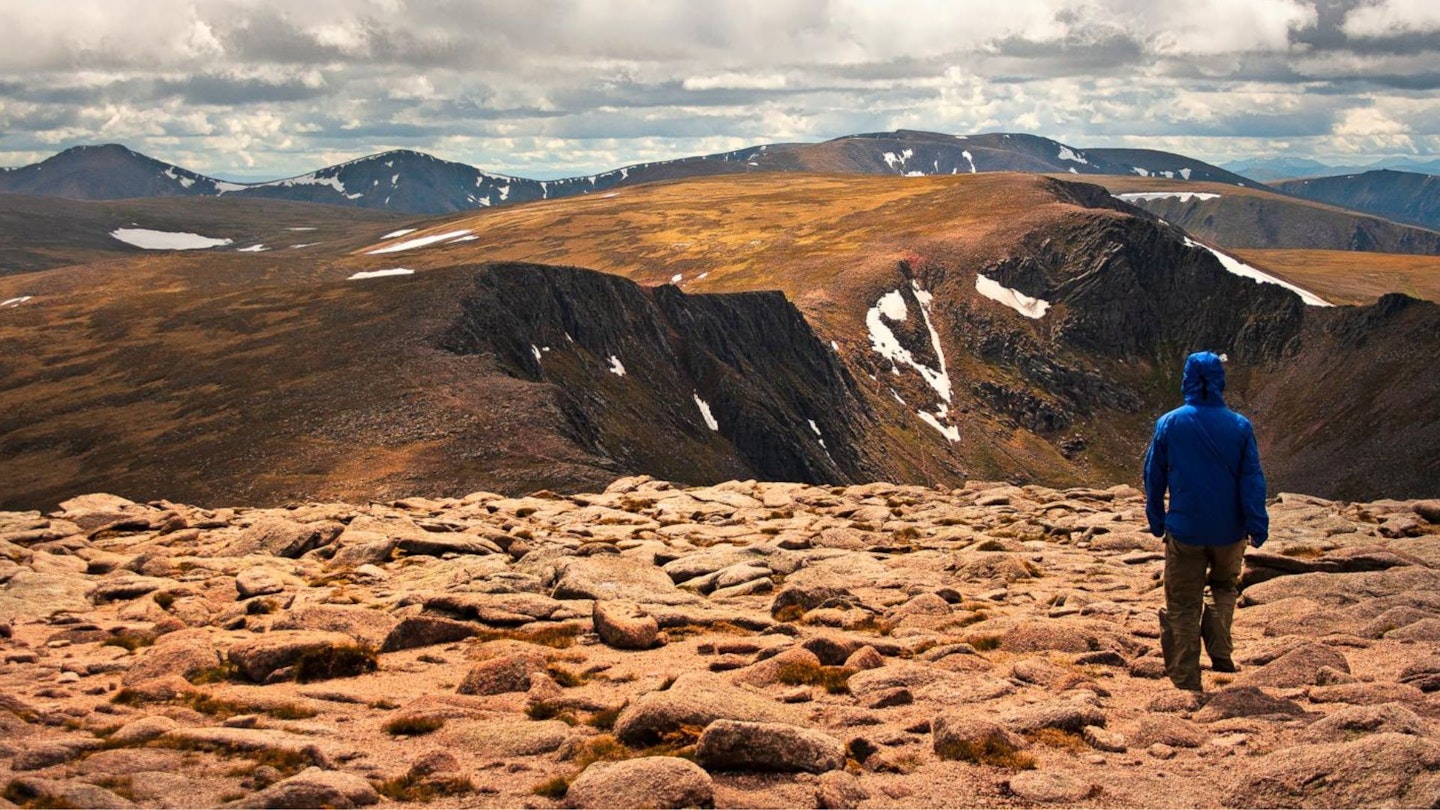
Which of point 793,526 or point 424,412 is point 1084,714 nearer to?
point 793,526

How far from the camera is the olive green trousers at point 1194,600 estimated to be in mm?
17594

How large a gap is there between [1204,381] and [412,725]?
551 inches

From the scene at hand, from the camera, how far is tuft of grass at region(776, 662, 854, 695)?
61.5ft

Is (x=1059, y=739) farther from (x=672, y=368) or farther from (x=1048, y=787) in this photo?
(x=672, y=368)

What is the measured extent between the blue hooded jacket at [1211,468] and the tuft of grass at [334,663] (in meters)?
15.0

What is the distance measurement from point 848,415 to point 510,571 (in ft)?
439

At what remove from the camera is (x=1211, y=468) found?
1741cm

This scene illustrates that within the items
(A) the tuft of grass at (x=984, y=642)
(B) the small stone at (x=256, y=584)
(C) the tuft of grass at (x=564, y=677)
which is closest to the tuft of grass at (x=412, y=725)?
(C) the tuft of grass at (x=564, y=677)

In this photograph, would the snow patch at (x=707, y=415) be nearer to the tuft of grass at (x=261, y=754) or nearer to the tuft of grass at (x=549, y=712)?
the tuft of grass at (x=549, y=712)

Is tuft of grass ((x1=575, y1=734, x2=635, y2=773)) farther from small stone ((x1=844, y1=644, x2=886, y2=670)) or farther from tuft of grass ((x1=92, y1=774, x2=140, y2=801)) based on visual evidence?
tuft of grass ((x1=92, y1=774, x2=140, y2=801))

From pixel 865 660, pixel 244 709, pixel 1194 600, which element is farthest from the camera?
pixel 865 660

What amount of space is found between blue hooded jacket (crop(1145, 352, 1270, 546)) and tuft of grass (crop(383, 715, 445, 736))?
12.1 m

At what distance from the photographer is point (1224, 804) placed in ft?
42.3

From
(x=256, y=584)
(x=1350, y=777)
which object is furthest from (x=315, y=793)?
(x=256, y=584)
